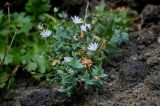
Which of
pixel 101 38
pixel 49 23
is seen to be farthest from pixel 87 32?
pixel 49 23

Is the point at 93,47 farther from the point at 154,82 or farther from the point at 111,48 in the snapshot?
the point at 154,82

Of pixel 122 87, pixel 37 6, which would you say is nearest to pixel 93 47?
pixel 122 87

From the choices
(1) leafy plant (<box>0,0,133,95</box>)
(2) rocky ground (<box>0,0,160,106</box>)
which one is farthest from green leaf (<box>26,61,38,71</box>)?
(2) rocky ground (<box>0,0,160,106</box>)

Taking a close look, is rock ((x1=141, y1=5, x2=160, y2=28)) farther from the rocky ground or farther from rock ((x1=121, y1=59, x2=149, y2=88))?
rock ((x1=121, y1=59, x2=149, y2=88))

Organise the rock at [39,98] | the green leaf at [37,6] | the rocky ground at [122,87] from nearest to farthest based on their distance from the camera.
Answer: the rocky ground at [122,87], the rock at [39,98], the green leaf at [37,6]

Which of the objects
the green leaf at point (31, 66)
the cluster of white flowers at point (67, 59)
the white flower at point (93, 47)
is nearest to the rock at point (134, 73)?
the white flower at point (93, 47)

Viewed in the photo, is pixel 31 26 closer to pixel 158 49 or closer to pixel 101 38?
pixel 101 38

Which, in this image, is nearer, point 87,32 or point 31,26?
point 87,32

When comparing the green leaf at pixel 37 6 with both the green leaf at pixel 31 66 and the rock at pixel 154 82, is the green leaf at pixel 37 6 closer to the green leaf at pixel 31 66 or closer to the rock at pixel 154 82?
the green leaf at pixel 31 66
